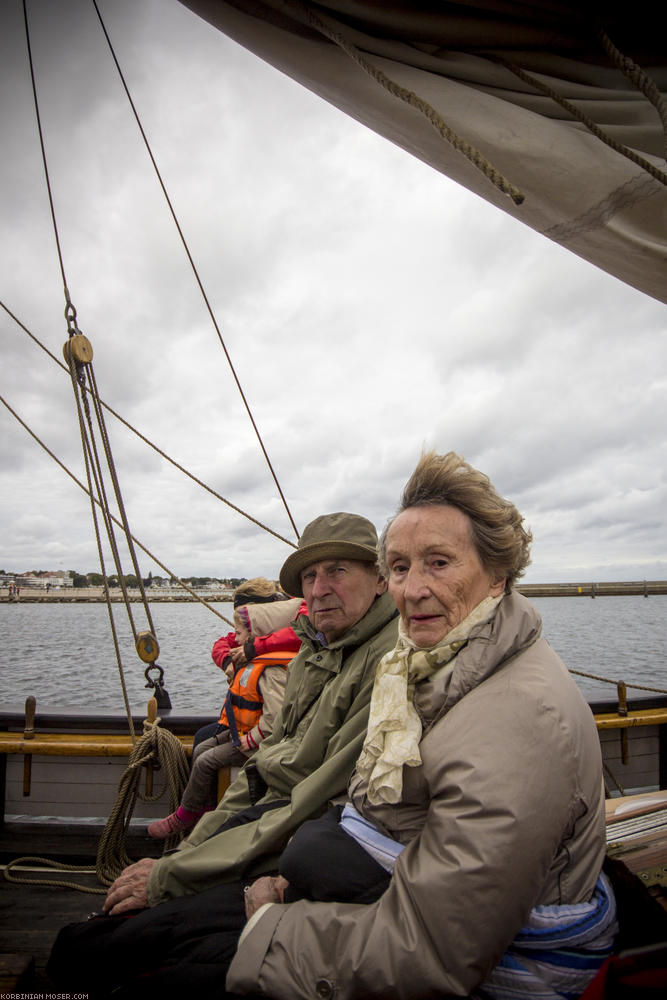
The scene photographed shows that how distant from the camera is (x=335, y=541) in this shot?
2.12 metres

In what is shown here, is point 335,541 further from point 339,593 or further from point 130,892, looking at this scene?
point 130,892

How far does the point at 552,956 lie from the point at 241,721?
6.48 feet

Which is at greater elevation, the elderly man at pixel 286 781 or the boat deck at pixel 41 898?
the elderly man at pixel 286 781

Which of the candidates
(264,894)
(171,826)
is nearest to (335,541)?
(264,894)

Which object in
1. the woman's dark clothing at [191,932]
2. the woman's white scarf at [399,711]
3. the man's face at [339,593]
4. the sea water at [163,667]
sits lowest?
the sea water at [163,667]

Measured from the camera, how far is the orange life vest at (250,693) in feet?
9.23

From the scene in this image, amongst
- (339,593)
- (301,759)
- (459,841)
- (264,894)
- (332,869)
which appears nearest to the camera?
(459,841)

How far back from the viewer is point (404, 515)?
152 cm

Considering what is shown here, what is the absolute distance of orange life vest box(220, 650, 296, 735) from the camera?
2.81 m

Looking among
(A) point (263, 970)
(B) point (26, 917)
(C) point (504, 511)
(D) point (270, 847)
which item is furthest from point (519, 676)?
(B) point (26, 917)

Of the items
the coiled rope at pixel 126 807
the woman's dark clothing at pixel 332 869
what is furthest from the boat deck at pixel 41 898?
the woman's dark clothing at pixel 332 869

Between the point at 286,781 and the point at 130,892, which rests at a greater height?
the point at 286,781

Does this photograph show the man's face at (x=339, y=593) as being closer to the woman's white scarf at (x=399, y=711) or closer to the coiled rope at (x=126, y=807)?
the woman's white scarf at (x=399, y=711)

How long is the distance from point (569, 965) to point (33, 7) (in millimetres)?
3057
